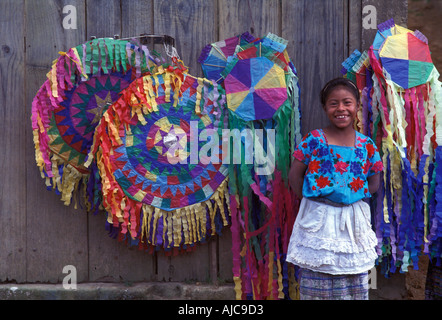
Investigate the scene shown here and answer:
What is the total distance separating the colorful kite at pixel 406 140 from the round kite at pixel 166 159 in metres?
0.68

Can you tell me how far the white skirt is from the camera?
166 centimetres

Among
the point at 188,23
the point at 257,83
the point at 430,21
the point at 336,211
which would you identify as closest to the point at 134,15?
the point at 188,23

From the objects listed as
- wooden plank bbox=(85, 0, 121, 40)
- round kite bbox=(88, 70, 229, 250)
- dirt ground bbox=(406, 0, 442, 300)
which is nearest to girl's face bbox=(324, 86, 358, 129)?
round kite bbox=(88, 70, 229, 250)

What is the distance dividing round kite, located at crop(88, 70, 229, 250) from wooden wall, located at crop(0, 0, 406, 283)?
18 cm

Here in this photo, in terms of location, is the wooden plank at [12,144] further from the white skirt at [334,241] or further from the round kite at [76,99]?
the white skirt at [334,241]

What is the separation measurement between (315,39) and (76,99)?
1.12 m

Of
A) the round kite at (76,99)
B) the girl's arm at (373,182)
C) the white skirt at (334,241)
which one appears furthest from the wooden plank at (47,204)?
the girl's arm at (373,182)

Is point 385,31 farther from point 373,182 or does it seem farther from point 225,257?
point 225,257

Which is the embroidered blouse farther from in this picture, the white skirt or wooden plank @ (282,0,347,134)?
→ wooden plank @ (282,0,347,134)

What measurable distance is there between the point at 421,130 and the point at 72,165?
1545 millimetres

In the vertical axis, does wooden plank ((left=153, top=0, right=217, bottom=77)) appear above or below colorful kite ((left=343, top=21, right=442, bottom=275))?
above

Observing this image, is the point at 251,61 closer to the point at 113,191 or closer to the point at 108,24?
the point at 108,24

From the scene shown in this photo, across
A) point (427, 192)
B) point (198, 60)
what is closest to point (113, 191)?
point (198, 60)

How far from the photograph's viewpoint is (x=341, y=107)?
5.55ft
